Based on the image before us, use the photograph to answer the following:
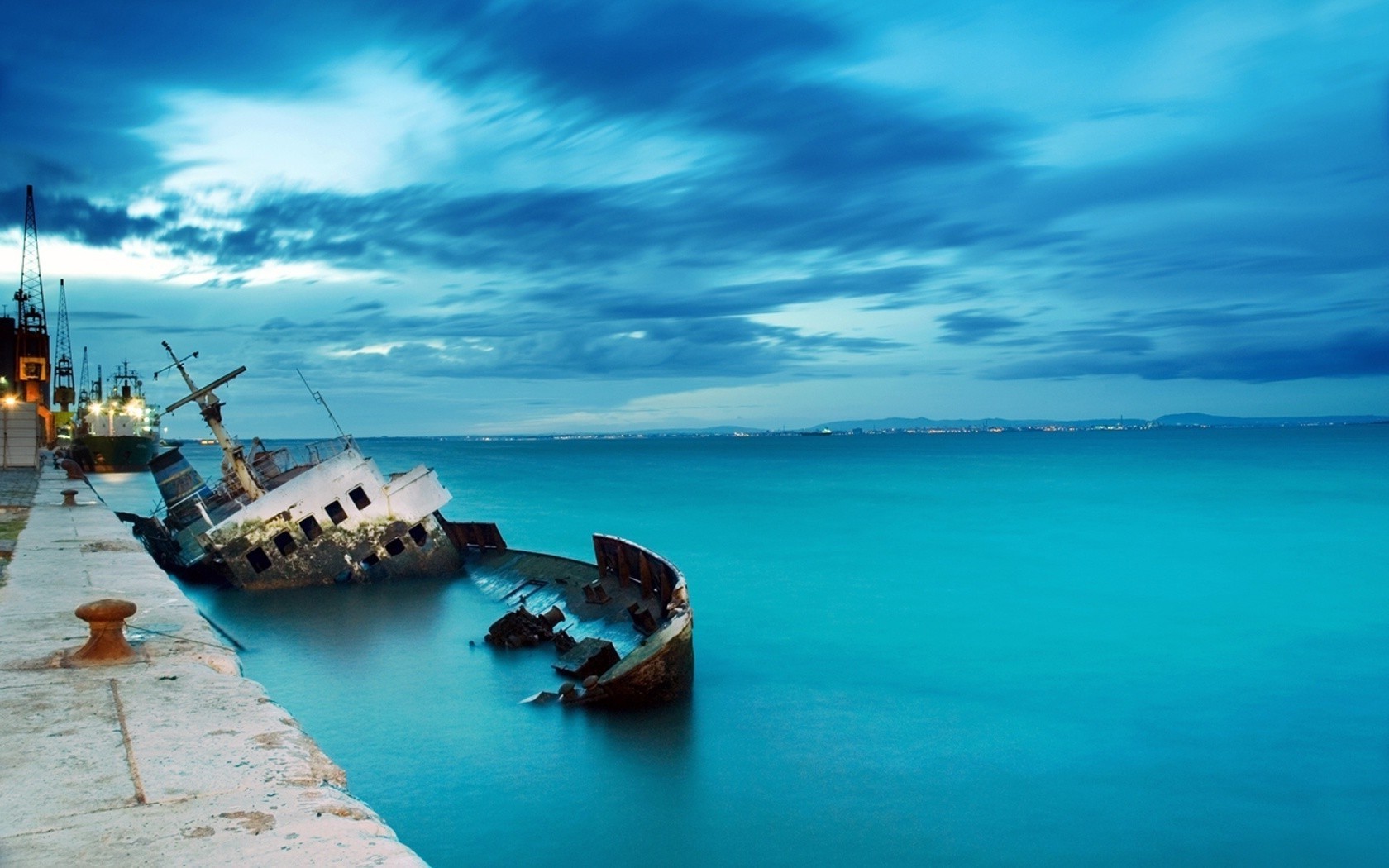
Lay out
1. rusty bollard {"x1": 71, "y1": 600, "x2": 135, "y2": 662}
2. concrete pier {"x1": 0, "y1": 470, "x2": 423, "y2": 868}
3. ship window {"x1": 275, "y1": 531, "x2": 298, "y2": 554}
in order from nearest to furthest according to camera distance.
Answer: concrete pier {"x1": 0, "y1": 470, "x2": 423, "y2": 868} → rusty bollard {"x1": 71, "y1": 600, "x2": 135, "y2": 662} → ship window {"x1": 275, "y1": 531, "x2": 298, "y2": 554}

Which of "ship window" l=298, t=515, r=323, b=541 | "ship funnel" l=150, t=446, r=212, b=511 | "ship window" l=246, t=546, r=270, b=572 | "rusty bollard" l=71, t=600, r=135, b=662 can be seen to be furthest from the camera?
"ship funnel" l=150, t=446, r=212, b=511

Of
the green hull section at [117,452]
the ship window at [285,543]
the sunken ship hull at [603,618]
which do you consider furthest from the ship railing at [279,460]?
the green hull section at [117,452]

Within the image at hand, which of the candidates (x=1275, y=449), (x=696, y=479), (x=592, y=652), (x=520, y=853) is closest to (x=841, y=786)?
(x=520, y=853)

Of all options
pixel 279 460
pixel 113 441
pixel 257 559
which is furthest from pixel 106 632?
pixel 113 441

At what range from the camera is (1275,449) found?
14938cm

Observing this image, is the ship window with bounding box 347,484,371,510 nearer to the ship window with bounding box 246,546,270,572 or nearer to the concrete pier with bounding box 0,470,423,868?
the ship window with bounding box 246,546,270,572

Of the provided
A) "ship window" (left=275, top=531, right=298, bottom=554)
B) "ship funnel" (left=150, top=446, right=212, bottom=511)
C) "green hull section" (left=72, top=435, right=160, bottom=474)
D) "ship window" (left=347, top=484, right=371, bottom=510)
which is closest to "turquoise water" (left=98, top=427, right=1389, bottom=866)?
"ship window" (left=275, top=531, right=298, bottom=554)

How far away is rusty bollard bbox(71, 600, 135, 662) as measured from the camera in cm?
771

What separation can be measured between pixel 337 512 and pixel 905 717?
54.7 ft

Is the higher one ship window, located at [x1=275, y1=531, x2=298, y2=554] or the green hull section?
the green hull section

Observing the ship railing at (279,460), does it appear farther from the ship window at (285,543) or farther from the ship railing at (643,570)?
the ship railing at (643,570)

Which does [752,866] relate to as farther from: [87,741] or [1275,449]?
[1275,449]

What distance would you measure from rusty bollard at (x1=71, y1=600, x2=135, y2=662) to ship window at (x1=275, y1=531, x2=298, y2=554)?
736 inches

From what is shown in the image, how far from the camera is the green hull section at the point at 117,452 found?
81.1m
